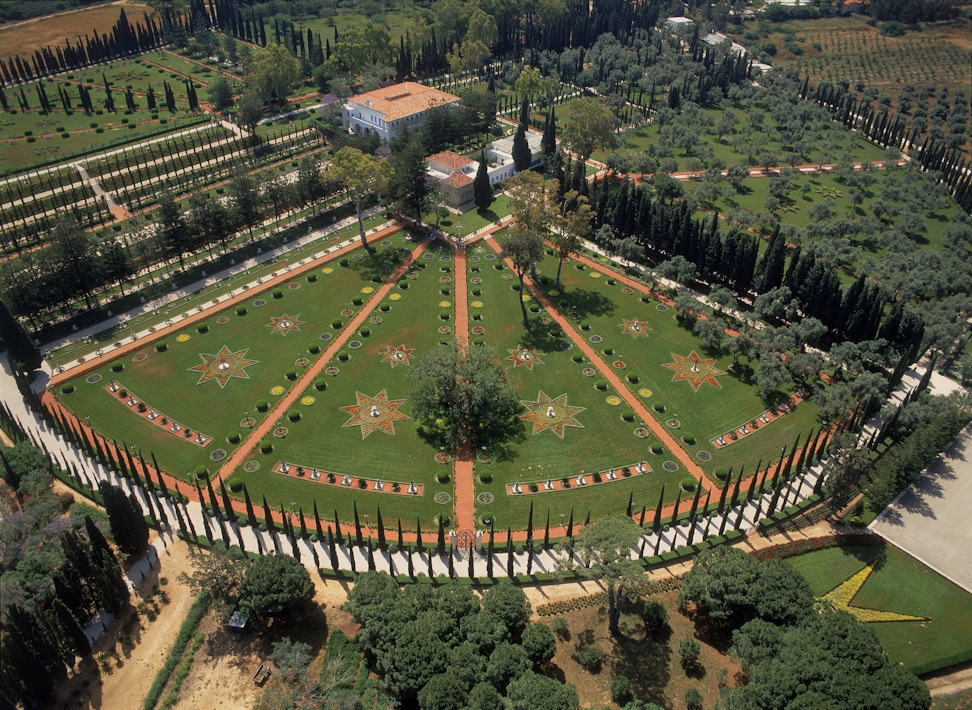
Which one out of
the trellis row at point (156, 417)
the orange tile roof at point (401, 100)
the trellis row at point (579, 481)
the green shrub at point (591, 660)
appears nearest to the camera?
the green shrub at point (591, 660)

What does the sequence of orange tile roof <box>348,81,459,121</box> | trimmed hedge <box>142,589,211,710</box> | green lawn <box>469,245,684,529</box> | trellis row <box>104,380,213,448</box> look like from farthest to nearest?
orange tile roof <box>348,81,459,121</box>, trellis row <box>104,380,213,448</box>, green lawn <box>469,245,684,529</box>, trimmed hedge <box>142,589,211,710</box>

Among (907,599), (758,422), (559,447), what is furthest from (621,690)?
(758,422)

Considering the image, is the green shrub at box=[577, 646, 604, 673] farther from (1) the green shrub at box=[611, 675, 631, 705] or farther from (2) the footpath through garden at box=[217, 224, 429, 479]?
(2) the footpath through garden at box=[217, 224, 429, 479]

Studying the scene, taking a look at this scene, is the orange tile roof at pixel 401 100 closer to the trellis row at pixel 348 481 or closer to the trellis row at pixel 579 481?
the trellis row at pixel 348 481

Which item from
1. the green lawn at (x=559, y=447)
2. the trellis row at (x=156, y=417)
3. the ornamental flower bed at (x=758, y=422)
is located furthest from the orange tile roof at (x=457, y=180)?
the ornamental flower bed at (x=758, y=422)

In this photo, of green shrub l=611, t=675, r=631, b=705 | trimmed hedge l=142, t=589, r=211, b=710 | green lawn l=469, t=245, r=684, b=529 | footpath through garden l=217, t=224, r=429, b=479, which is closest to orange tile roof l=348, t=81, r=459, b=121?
footpath through garden l=217, t=224, r=429, b=479
